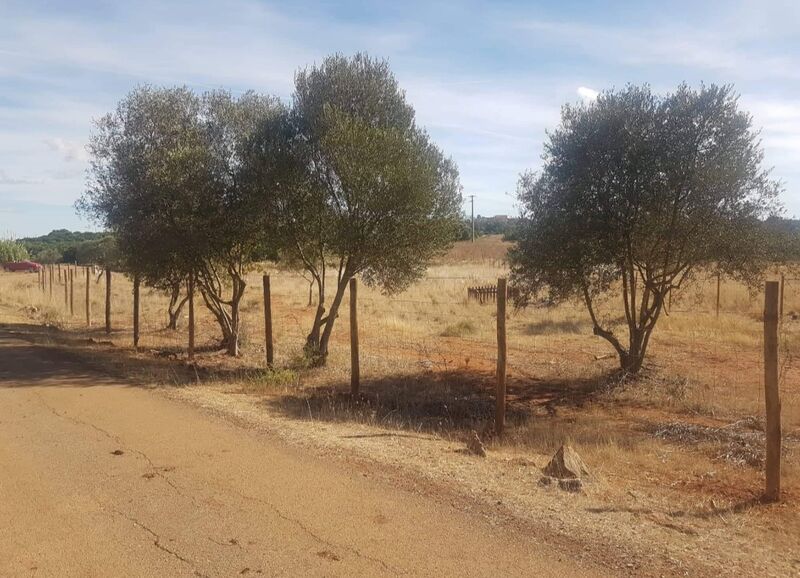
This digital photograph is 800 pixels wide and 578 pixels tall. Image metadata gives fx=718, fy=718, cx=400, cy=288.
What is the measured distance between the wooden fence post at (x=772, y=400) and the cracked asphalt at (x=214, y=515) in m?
2.65

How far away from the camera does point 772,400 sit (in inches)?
253

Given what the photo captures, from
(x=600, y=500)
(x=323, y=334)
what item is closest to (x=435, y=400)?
(x=323, y=334)

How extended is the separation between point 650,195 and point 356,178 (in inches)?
219

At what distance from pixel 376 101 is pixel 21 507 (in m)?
11.3

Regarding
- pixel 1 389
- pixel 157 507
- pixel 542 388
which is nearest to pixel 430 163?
pixel 542 388

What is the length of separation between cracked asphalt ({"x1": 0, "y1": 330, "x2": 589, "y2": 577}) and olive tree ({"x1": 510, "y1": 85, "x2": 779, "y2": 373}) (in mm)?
8275

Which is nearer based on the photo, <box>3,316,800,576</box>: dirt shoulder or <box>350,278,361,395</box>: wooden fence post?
<box>3,316,800,576</box>: dirt shoulder

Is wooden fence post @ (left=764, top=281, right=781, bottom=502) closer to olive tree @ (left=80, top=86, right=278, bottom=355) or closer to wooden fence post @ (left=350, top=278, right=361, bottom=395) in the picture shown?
wooden fence post @ (left=350, top=278, right=361, bottom=395)

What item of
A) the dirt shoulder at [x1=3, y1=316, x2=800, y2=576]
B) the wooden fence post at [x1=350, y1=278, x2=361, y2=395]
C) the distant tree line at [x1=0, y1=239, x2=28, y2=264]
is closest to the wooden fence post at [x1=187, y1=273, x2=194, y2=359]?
the wooden fence post at [x1=350, y1=278, x2=361, y2=395]

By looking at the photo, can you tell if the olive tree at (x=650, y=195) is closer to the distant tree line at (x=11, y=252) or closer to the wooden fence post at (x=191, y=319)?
the wooden fence post at (x=191, y=319)

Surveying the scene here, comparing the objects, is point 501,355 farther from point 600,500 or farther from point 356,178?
point 356,178

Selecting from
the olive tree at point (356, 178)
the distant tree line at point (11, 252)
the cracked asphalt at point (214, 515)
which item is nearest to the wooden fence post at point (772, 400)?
the cracked asphalt at point (214, 515)

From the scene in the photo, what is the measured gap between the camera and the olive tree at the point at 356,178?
14023mm

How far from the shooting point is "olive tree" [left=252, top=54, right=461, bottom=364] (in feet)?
46.0
